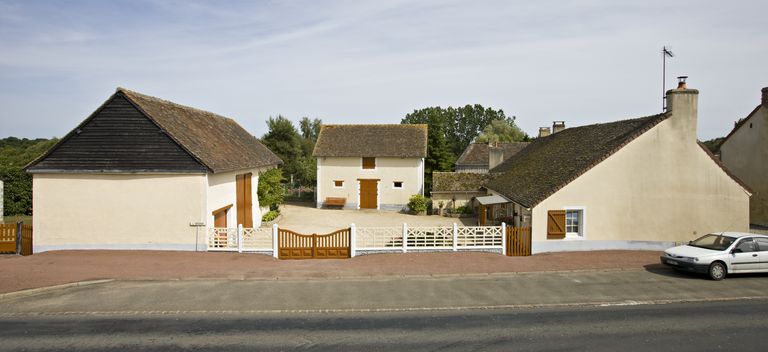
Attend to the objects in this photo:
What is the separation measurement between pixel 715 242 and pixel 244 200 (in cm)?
1991

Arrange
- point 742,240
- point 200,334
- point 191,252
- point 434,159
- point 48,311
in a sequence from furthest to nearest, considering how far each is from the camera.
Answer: point 434,159
point 191,252
point 742,240
point 48,311
point 200,334

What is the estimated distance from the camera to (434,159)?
164ft

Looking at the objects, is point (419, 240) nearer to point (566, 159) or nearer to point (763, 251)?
point (566, 159)

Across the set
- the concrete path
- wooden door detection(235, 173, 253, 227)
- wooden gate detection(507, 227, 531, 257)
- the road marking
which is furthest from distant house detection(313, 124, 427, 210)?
the road marking

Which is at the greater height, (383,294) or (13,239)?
(13,239)

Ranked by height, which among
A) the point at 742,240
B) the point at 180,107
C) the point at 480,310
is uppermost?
the point at 180,107

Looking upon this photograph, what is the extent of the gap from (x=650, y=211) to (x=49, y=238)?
2362 centimetres

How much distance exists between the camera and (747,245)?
14969 mm

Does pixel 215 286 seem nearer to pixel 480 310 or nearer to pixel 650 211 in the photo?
pixel 480 310

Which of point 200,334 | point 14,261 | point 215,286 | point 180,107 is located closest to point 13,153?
point 180,107

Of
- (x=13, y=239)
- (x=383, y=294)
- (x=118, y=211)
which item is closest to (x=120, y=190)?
(x=118, y=211)

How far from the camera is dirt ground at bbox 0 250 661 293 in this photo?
14.8 meters

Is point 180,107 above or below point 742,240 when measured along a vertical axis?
above

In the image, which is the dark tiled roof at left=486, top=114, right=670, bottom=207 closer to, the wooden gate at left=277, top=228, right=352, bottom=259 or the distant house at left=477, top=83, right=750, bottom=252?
the distant house at left=477, top=83, right=750, bottom=252
